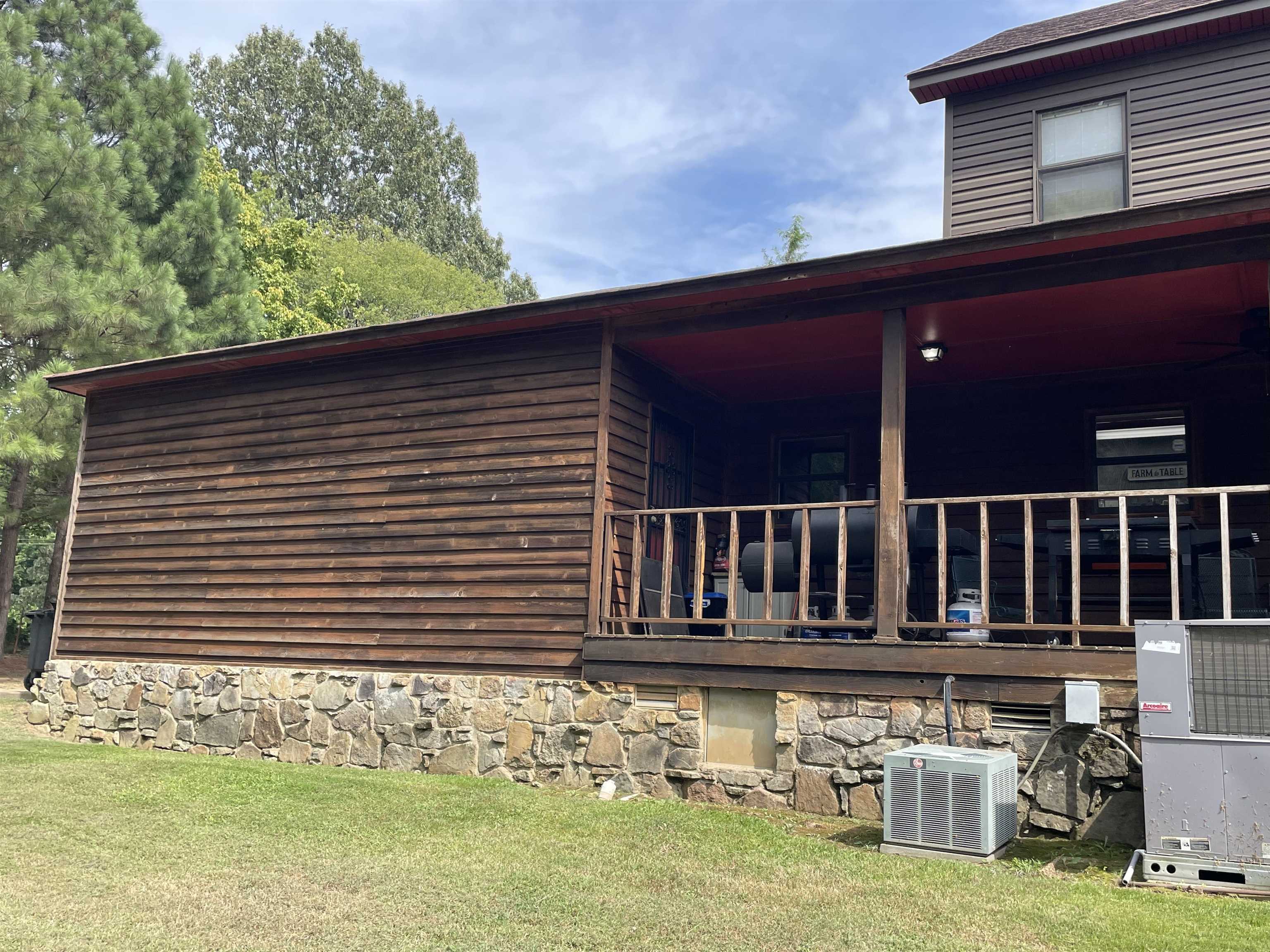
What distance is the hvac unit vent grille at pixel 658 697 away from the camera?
7.53 m

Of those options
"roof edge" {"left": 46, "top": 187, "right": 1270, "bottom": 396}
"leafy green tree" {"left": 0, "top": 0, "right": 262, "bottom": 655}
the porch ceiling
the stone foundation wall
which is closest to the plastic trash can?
the stone foundation wall

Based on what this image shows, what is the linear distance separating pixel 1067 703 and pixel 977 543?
2688mm

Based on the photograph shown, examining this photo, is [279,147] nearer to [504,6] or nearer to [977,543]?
[504,6]

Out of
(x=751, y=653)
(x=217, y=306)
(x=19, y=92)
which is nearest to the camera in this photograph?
(x=751, y=653)

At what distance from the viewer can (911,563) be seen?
7.75 meters

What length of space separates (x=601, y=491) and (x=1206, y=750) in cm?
432

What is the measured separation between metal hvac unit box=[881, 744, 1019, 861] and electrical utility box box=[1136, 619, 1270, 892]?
0.72m

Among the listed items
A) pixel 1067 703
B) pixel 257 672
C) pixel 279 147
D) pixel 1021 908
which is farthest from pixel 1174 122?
pixel 279 147

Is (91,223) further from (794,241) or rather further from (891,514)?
(794,241)

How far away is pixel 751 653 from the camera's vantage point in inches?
285

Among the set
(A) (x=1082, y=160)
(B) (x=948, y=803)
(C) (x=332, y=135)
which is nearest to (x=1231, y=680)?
(B) (x=948, y=803)

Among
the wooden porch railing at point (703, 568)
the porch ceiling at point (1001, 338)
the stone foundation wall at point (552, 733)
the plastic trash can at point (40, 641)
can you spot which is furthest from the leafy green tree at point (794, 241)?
the stone foundation wall at point (552, 733)

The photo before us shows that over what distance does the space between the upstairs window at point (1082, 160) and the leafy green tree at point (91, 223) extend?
Answer: 11037 mm

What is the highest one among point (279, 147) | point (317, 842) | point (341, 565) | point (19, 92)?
point (279, 147)
